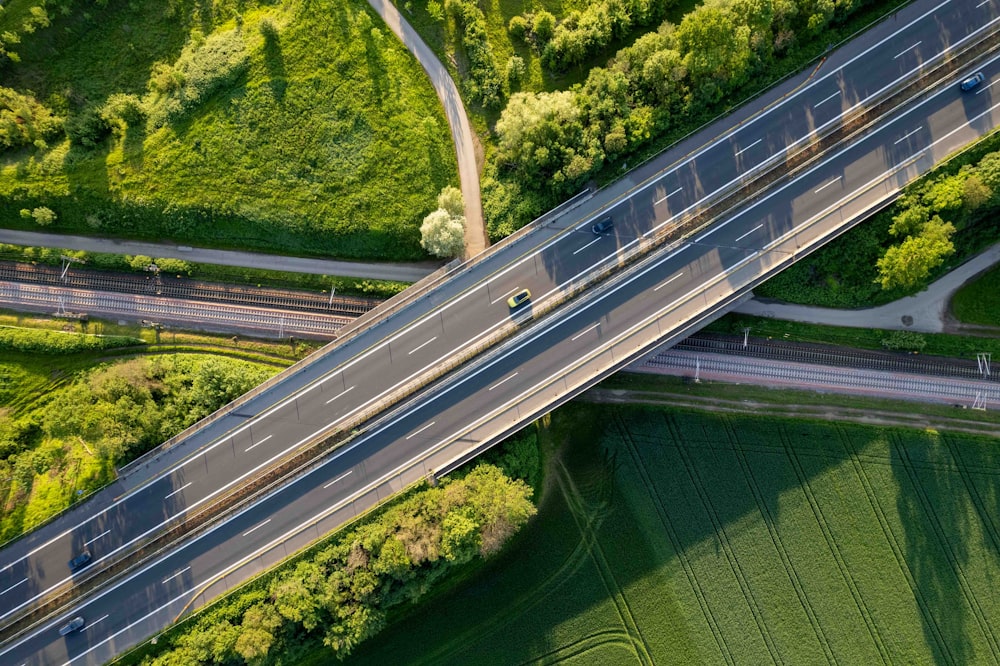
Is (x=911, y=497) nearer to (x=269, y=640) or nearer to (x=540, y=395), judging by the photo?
(x=540, y=395)

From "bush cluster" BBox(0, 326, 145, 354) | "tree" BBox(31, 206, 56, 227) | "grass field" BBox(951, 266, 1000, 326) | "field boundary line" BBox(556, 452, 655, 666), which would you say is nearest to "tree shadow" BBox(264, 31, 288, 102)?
"tree" BBox(31, 206, 56, 227)

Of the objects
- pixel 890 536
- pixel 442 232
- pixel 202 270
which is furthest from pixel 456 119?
pixel 890 536

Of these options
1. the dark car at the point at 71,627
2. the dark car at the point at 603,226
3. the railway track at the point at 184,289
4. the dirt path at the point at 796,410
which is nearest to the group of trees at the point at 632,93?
the dark car at the point at 603,226

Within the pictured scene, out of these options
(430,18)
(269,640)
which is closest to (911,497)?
(269,640)

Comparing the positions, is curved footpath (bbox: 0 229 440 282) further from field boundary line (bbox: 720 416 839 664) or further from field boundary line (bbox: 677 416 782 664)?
field boundary line (bbox: 720 416 839 664)

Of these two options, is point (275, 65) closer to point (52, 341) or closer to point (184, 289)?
point (184, 289)

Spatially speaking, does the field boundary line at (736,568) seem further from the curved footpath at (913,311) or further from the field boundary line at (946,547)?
the curved footpath at (913,311)
